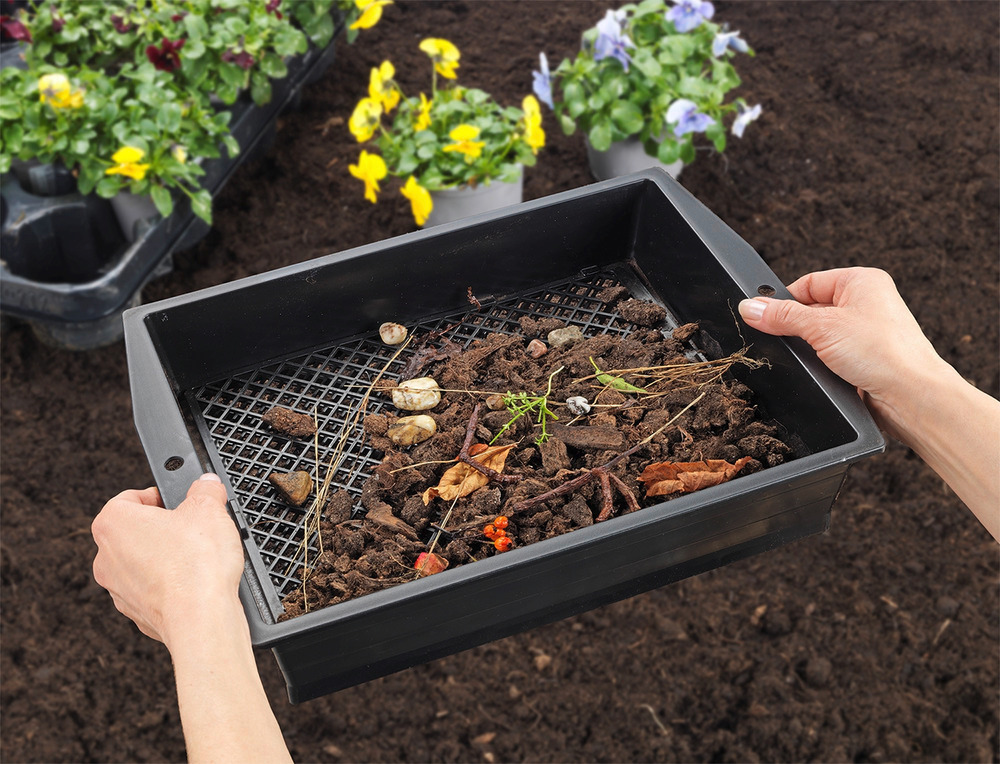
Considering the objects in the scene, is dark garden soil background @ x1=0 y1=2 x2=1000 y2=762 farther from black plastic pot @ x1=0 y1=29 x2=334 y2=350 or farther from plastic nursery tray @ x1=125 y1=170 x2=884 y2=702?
plastic nursery tray @ x1=125 y1=170 x2=884 y2=702

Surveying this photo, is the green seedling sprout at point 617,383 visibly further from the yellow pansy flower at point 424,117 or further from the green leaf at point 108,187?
the green leaf at point 108,187

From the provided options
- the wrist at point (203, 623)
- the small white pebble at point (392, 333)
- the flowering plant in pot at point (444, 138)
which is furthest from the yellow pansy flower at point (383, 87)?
the wrist at point (203, 623)

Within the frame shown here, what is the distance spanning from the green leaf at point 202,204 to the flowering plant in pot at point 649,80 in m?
0.80

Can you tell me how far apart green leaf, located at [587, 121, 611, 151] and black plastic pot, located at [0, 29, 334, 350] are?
0.92 meters

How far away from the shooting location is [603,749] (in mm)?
1496

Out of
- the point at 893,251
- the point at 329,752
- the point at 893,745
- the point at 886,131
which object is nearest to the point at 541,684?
the point at 329,752

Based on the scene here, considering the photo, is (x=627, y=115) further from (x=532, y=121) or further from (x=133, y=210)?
(x=133, y=210)

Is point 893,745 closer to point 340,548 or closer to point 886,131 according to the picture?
point 340,548

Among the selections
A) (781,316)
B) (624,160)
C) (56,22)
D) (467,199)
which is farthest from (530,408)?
(56,22)

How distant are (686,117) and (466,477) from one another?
121 cm

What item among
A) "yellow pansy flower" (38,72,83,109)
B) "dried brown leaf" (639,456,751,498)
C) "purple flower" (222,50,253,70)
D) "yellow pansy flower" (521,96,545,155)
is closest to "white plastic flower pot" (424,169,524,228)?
"yellow pansy flower" (521,96,545,155)

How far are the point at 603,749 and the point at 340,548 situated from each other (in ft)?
2.49

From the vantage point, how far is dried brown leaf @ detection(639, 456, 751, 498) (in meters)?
1.00

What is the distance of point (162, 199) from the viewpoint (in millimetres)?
1893
